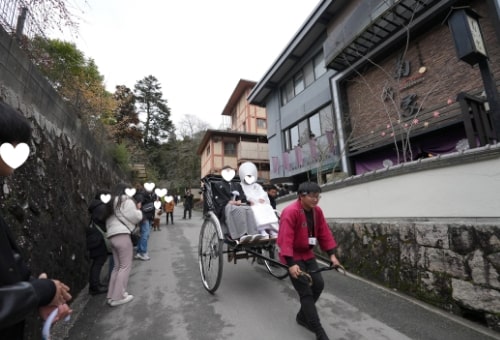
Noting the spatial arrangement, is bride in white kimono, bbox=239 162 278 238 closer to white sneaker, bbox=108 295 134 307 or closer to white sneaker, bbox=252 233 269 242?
white sneaker, bbox=252 233 269 242

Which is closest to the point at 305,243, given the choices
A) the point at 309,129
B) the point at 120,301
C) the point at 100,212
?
the point at 120,301

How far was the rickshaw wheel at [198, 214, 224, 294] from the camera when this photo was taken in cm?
374

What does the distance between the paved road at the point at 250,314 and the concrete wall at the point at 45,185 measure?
742mm

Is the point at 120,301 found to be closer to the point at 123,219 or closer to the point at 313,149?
the point at 123,219

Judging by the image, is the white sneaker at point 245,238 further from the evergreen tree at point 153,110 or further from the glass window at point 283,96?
the evergreen tree at point 153,110

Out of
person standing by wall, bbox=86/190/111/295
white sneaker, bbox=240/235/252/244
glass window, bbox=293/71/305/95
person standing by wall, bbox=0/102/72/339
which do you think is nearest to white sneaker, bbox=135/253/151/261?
person standing by wall, bbox=86/190/111/295

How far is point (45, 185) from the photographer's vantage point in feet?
10.4

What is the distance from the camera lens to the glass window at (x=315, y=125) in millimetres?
12461

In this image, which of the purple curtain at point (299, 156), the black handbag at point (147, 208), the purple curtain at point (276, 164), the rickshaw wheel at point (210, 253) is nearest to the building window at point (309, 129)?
the purple curtain at point (299, 156)

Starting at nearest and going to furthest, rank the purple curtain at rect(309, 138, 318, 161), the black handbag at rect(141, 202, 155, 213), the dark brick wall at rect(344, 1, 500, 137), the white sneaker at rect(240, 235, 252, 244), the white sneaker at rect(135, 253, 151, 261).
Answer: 1. the white sneaker at rect(240, 235, 252, 244)
2. the white sneaker at rect(135, 253, 151, 261)
3. the black handbag at rect(141, 202, 155, 213)
4. the dark brick wall at rect(344, 1, 500, 137)
5. the purple curtain at rect(309, 138, 318, 161)

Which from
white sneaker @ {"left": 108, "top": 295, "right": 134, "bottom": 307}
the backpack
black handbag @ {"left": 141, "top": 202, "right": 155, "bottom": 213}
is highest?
black handbag @ {"left": 141, "top": 202, "right": 155, "bottom": 213}

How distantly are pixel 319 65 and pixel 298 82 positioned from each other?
6.42ft

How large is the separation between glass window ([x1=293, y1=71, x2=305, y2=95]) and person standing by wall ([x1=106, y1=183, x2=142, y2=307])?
12.4 meters

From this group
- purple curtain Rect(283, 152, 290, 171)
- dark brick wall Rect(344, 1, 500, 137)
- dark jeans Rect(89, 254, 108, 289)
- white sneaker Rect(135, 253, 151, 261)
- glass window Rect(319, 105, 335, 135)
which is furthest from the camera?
purple curtain Rect(283, 152, 290, 171)
